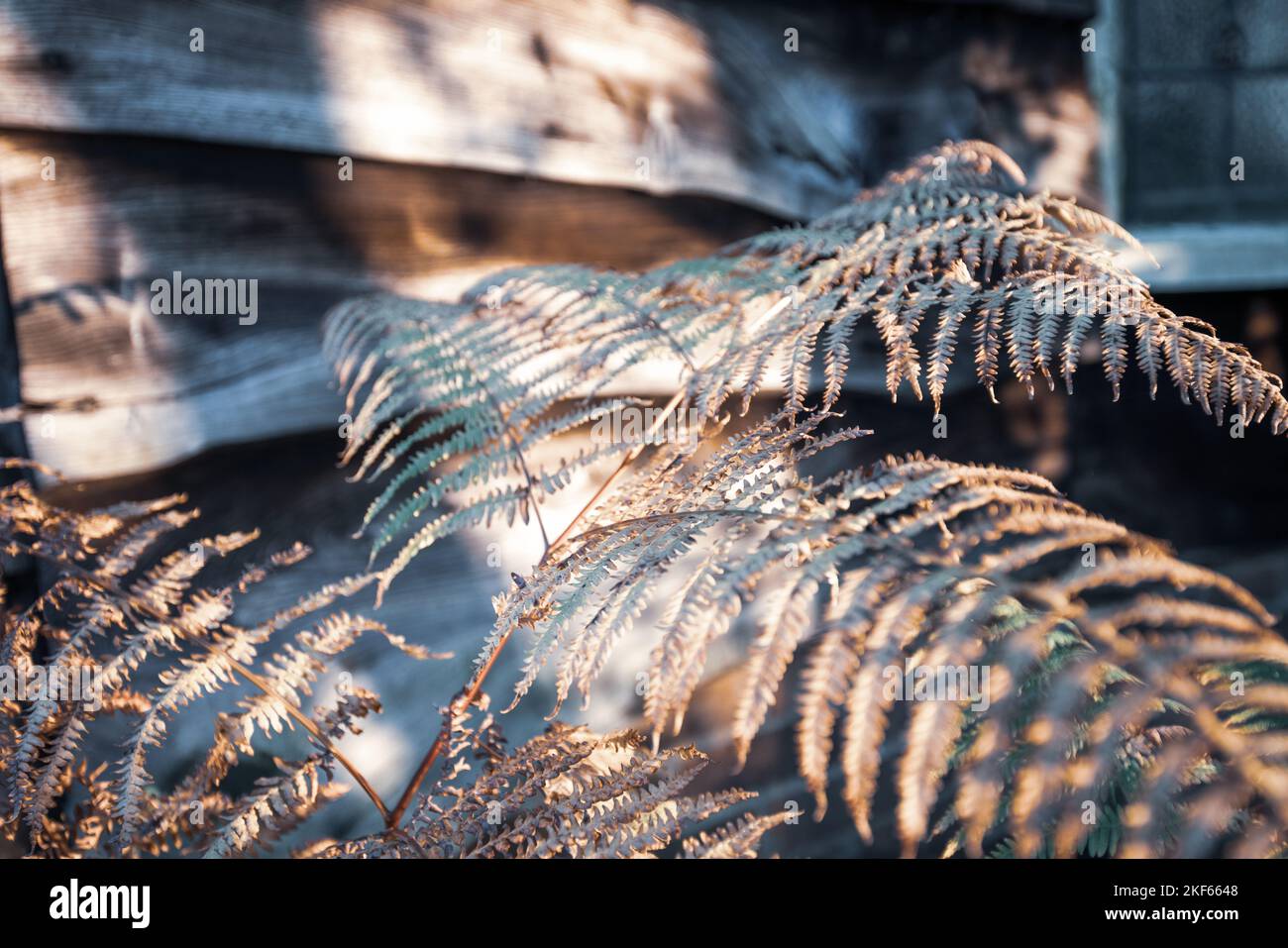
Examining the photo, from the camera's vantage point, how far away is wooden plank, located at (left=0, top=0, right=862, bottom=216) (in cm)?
113

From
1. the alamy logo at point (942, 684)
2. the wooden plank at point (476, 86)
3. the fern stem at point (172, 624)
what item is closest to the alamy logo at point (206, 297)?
the wooden plank at point (476, 86)

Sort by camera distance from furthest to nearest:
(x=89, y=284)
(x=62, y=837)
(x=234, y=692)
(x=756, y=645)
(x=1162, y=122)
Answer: (x=1162, y=122) < (x=234, y=692) < (x=89, y=284) < (x=62, y=837) < (x=756, y=645)

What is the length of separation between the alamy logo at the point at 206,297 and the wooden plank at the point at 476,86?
A: 186 millimetres

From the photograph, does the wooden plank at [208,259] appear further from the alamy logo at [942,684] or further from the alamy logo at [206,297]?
the alamy logo at [942,684]

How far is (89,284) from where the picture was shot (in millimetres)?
1171

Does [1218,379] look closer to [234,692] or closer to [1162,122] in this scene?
[234,692]

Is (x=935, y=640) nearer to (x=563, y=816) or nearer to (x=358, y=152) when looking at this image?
(x=563, y=816)

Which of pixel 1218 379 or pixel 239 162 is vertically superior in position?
pixel 239 162

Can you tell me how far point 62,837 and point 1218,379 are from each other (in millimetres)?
1040

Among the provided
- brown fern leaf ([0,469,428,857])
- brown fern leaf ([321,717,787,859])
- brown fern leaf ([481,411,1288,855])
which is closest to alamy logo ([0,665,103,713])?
brown fern leaf ([0,469,428,857])

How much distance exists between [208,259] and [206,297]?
5 cm
